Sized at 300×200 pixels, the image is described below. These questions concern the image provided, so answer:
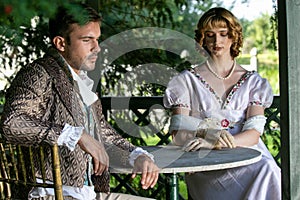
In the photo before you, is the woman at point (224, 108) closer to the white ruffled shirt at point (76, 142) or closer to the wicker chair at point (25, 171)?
the white ruffled shirt at point (76, 142)

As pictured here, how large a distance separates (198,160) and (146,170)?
337 millimetres

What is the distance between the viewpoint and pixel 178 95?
3207 millimetres

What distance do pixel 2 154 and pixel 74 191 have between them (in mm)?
292

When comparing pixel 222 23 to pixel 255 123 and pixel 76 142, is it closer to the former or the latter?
pixel 255 123

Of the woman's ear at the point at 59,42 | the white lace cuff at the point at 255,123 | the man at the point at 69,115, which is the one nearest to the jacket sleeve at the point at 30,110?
the man at the point at 69,115

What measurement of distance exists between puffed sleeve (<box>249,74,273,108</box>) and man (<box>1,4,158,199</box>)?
858 mm

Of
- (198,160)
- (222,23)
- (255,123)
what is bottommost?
(198,160)

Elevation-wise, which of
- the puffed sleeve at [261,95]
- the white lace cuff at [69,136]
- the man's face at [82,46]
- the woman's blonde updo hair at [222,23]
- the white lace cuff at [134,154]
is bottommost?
the white lace cuff at [134,154]

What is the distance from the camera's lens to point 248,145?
3.05 metres

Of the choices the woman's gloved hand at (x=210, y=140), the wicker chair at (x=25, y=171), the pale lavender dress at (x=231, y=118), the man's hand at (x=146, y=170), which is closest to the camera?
the wicker chair at (x=25, y=171)

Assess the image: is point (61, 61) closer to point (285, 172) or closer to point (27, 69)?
point (27, 69)

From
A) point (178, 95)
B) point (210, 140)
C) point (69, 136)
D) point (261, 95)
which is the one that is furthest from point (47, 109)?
point (261, 95)

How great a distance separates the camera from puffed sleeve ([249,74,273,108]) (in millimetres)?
3152

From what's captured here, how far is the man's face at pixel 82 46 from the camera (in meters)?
2.42
